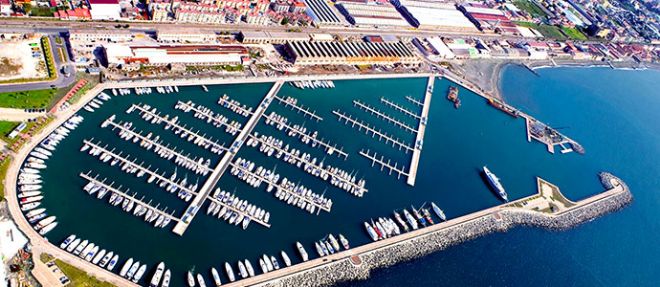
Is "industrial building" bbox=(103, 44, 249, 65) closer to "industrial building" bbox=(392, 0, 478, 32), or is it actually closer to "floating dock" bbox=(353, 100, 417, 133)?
"floating dock" bbox=(353, 100, 417, 133)

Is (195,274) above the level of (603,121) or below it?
below

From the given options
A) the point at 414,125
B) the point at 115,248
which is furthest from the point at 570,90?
the point at 115,248

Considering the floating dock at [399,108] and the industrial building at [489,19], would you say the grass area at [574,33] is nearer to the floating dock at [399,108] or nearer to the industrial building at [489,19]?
the industrial building at [489,19]

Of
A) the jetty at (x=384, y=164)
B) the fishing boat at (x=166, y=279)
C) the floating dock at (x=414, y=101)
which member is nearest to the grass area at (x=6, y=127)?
the fishing boat at (x=166, y=279)

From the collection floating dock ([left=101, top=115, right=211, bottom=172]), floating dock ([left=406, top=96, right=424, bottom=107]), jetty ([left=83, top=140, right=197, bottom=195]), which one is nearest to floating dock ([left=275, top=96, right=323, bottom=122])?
floating dock ([left=101, top=115, right=211, bottom=172])

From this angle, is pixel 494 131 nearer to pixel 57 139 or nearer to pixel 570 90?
pixel 570 90

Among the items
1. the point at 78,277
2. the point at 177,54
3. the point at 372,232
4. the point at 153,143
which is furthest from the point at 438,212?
the point at 177,54
